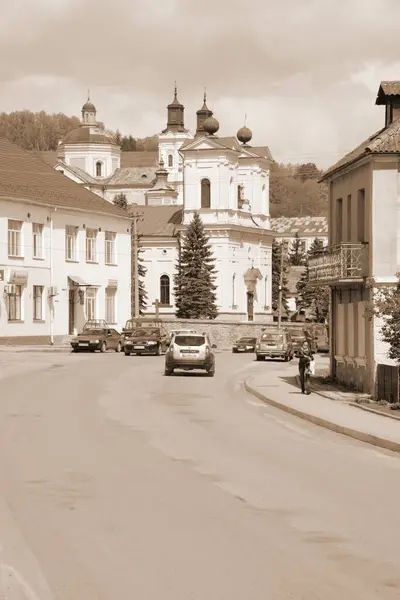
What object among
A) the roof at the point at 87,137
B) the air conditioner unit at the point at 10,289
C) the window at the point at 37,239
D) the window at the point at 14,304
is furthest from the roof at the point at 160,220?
the air conditioner unit at the point at 10,289

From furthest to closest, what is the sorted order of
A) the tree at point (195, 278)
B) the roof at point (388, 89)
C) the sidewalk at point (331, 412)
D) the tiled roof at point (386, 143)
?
1. the tree at point (195, 278)
2. the roof at point (388, 89)
3. the tiled roof at point (386, 143)
4. the sidewalk at point (331, 412)

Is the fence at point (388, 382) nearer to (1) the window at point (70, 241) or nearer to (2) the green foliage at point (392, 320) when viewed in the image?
(2) the green foliage at point (392, 320)

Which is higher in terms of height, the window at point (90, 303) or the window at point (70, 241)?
the window at point (70, 241)

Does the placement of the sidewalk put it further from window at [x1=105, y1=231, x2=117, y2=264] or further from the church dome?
the church dome

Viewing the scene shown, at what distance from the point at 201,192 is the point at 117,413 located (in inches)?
3738

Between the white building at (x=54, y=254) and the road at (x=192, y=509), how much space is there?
45.3 m

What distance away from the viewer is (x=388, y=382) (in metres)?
28.5

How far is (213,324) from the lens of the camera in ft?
301

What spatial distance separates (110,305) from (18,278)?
11918 mm

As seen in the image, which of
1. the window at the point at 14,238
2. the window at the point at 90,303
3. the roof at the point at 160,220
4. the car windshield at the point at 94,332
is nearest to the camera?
the car windshield at the point at 94,332

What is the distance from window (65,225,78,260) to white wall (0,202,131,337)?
0.32 metres

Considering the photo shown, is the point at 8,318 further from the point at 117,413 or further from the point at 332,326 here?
the point at 117,413

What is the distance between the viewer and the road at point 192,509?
28.4ft

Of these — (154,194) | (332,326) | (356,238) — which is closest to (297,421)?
(356,238)
